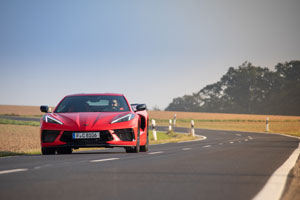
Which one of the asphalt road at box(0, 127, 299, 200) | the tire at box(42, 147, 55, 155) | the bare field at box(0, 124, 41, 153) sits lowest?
the bare field at box(0, 124, 41, 153)

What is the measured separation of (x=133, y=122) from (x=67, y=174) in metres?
5.26

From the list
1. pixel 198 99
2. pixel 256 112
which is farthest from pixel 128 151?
pixel 198 99

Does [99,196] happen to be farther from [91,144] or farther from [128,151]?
[128,151]

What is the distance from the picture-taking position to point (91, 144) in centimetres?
1145

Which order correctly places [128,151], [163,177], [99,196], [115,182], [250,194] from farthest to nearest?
[128,151] → [163,177] → [115,182] → [250,194] → [99,196]

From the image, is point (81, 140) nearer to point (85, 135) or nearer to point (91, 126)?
point (85, 135)

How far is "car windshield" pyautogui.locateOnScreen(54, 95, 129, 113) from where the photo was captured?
12.8 m

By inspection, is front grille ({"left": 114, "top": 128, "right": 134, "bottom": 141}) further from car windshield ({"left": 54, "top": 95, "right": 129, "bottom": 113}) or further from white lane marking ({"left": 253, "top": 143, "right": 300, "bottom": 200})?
white lane marking ({"left": 253, "top": 143, "right": 300, "bottom": 200})

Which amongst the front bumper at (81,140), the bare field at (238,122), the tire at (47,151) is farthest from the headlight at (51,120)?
the bare field at (238,122)

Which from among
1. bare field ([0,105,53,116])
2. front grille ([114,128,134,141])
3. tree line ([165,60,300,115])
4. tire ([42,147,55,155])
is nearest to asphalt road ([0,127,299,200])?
front grille ([114,128,134,141])

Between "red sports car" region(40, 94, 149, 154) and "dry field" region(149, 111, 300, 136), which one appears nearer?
"red sports car" region(40, 94, 149, 154)

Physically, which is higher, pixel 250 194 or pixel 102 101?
pixel 102 101

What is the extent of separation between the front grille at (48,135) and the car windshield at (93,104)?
3.83 ft

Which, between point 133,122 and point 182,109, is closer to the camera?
point 133,122
